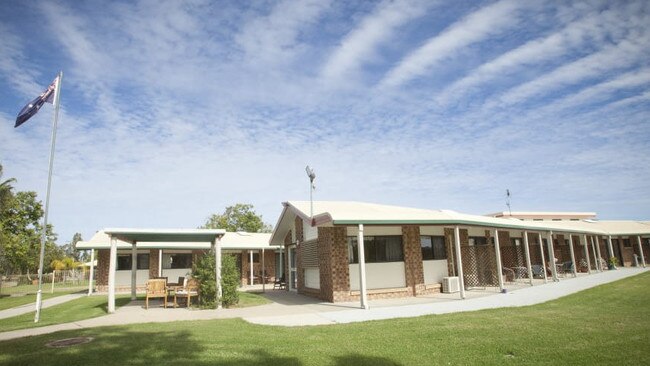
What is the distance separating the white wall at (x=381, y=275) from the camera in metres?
14.9

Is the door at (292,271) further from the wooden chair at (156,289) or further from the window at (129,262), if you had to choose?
the window at (129,262)

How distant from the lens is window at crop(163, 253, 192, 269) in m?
25.9

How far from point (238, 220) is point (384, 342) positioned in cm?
4373

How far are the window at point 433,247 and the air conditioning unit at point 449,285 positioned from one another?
1098 millimetres

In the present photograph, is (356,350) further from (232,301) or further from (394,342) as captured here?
(232,301)

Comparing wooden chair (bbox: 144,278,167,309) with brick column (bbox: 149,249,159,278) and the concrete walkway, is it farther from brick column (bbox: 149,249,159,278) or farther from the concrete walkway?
brick column (bbox: 149,249,159,278)

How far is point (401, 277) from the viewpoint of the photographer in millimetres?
15734

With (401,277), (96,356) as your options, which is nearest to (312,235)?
(401,277)

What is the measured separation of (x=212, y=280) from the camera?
14312mm

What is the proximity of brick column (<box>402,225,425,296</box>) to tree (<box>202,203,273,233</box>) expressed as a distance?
34.6 metres

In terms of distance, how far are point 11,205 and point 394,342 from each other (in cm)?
3135

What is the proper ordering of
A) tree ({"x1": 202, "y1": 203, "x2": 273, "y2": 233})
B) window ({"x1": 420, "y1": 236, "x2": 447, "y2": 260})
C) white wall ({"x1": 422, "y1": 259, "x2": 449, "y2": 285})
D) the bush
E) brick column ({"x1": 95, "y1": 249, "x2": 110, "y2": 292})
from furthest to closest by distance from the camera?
1. tree ({"x1": 202, "y1": 203, "x2": 273, "y2": 233})
2. brick column ({"x1": 95, "y1": 249, "x2": 110, "y2": 292})
3. window ({"x1": 420, "y1": 236, "x2": 447, "y2": 260})
4. white wall ({"x1": 422, "y1": 259, "x2": 449, "y2": 285})
5. the bush

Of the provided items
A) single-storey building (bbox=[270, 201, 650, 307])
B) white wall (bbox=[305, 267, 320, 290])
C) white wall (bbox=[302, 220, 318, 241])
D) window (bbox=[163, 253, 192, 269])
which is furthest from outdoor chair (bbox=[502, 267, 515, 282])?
window (bbox=[163, 253, 192, 269])

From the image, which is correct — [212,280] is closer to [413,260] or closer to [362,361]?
[413,260]
